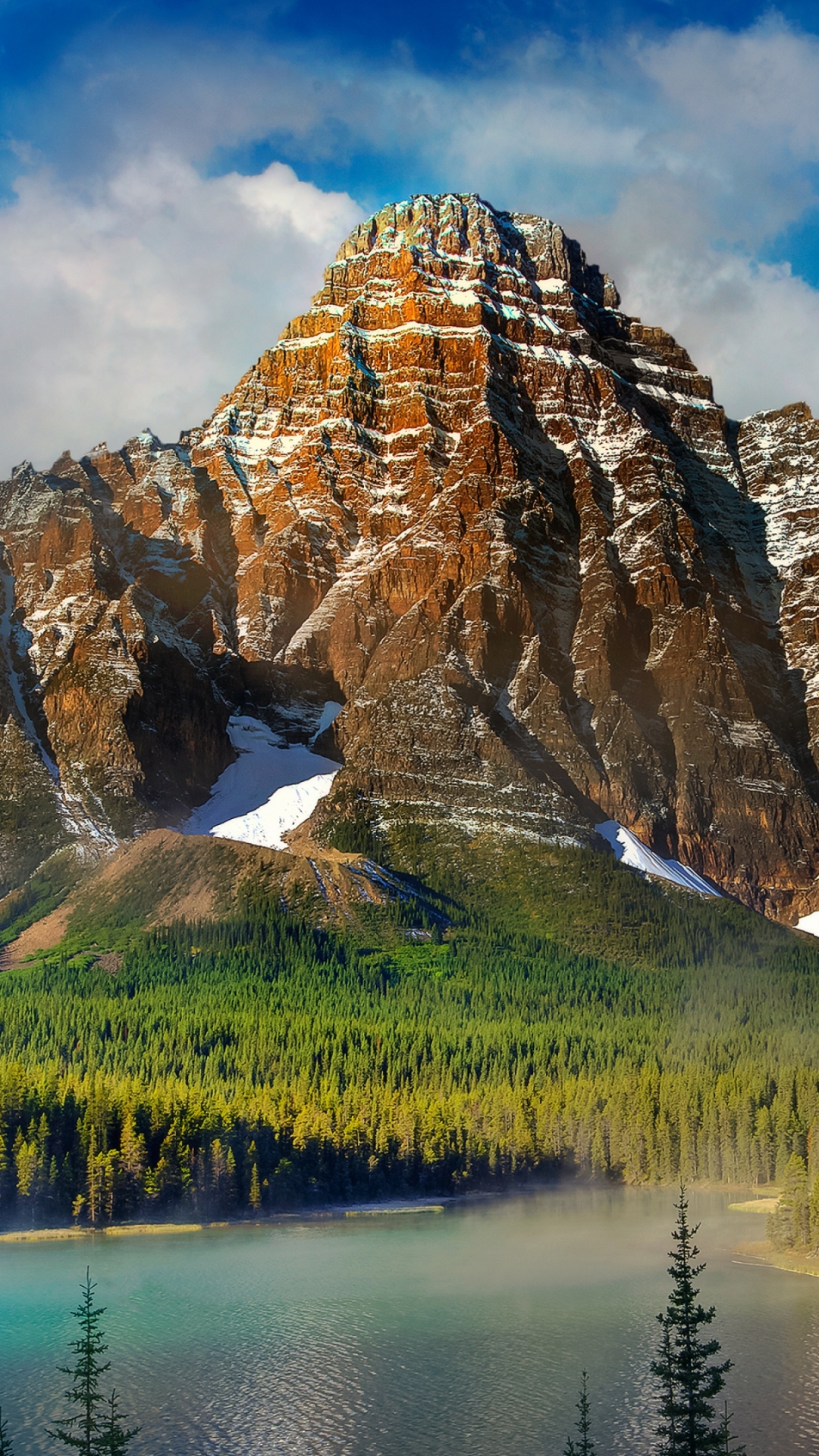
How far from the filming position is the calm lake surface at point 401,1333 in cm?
7050

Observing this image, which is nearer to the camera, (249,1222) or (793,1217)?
(793,1217)

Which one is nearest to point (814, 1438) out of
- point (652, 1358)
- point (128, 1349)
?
point (652, 1358)

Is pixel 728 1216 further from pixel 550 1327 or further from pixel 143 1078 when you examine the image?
pixel 143 1078

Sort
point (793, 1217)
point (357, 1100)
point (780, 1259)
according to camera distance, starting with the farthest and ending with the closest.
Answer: point (357, 1100) < point (793, 1217) < point (780, 1259)

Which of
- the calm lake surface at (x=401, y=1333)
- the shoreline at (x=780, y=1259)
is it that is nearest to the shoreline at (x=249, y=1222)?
the calm lake surface at (x=401, y=1333)

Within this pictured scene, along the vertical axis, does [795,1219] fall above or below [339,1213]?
above

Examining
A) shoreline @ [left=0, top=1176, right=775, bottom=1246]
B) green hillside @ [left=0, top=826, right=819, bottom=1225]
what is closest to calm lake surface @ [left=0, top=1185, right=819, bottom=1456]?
shoreline @ [left=0, top=1176, right=775, bottom=1246]

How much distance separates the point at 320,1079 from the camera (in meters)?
161

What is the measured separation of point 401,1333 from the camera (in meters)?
89.4

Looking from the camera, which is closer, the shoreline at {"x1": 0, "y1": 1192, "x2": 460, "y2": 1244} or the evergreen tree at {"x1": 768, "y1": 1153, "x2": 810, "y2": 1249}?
the evergreen tree at {"x1": 768, "y1": 1153, "x2": 810, "y2": 1249}

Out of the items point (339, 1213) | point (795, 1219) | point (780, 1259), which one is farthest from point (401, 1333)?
point (339, 1213)

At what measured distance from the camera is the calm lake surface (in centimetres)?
7050

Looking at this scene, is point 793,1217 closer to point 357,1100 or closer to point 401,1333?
point 401,1333

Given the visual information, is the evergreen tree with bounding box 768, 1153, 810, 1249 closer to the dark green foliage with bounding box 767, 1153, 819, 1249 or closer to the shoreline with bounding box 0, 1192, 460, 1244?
the dark green foliage with bounding box 767, 1153, 819, 1249
